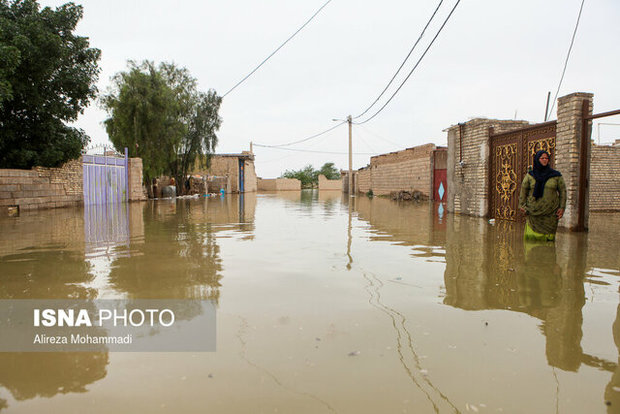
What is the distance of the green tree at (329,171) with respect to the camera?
7562cm

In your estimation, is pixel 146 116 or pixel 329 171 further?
pixel 329 171

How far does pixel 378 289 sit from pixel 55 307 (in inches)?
112

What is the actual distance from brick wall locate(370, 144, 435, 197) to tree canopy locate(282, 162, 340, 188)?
42.2 m

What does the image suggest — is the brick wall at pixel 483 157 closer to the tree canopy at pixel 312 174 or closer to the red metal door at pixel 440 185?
the red metal door at pixel 440 185

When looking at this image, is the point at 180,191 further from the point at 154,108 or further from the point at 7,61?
the point at 7,61

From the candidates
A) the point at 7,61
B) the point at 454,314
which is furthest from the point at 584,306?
the point at 7,61

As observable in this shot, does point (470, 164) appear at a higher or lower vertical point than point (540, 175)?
higher

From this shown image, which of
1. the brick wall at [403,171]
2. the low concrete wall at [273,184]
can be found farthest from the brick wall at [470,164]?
the low concrete wall at [273,184]

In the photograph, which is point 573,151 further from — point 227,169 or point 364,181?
point 227,169

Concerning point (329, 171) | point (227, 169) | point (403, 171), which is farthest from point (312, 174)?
point (403, 171)

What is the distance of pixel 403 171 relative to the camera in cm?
2588

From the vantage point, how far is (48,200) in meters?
15.4

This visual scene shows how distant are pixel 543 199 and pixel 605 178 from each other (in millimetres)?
8921

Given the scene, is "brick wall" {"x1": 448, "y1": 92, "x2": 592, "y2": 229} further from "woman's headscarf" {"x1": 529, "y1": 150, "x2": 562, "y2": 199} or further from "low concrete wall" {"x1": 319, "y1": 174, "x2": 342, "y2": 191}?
"low concrete wall" {"x1": 319, "y1": 174, "x2": 342, "y2": 191}
